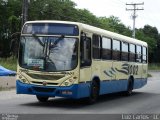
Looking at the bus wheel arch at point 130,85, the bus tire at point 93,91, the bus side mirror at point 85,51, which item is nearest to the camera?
the bus side mirror at point 85,51

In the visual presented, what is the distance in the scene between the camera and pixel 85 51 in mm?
18156

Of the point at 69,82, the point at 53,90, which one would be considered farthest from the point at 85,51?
the point at 53,90

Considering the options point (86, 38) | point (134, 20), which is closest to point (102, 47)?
point (86, 38)

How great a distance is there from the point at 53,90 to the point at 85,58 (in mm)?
1717

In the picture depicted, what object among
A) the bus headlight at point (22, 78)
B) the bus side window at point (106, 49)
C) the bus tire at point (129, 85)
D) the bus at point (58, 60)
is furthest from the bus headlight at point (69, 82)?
the bus tire at point (129, 85)

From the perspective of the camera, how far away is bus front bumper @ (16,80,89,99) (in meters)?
17.3

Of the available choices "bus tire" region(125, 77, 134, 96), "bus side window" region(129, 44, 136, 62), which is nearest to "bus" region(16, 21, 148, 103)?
"bus side window" region(129, 44, 136, 62)

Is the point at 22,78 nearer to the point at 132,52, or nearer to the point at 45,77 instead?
the point at 45,77

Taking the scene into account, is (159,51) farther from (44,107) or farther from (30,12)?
(44,107)

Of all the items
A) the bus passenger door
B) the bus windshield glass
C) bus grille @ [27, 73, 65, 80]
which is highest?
the bus windshield glass

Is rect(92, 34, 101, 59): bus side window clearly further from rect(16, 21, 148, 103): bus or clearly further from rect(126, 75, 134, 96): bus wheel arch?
Result: rect(126, 75, 134, 96): bus wheel arch

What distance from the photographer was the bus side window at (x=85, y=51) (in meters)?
17.9

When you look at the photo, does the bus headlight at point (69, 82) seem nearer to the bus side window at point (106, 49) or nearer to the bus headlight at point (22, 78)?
the bus headlight at point (22, 78)

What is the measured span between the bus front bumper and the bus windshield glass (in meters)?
1.82
